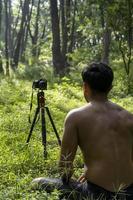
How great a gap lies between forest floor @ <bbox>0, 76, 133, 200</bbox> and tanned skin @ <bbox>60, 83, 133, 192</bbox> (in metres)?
0.46

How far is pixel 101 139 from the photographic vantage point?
425cm

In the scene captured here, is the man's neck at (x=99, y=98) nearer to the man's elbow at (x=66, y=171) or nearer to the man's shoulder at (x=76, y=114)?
the man's shoulder at (x=76, y=114)

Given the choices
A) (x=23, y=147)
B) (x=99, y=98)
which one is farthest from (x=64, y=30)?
(x=99, y=98)

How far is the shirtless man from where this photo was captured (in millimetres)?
4223

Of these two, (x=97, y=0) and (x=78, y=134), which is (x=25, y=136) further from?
(x=97, y=0)

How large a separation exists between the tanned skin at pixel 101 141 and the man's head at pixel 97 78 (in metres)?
0.04

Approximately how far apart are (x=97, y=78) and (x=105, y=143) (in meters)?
0.58

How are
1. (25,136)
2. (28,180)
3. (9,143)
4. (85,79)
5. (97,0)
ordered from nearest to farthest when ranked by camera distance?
(85,79) → (28,180) → (9,143) → (25,136) → (97,0)

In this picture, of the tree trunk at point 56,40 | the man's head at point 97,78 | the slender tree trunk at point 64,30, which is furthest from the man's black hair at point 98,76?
the slender tree trunk at point 64,30

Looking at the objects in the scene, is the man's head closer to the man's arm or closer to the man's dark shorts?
the man's arm

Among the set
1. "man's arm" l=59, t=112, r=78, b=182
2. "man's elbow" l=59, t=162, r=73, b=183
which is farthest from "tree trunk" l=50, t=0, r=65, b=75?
"man's arm" l=59, t=112, r=78, b=182

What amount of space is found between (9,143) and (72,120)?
13.9 ft

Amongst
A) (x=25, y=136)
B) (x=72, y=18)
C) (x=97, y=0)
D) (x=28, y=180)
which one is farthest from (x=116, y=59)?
(x=28, y=180)

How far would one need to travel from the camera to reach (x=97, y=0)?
18.1 m
